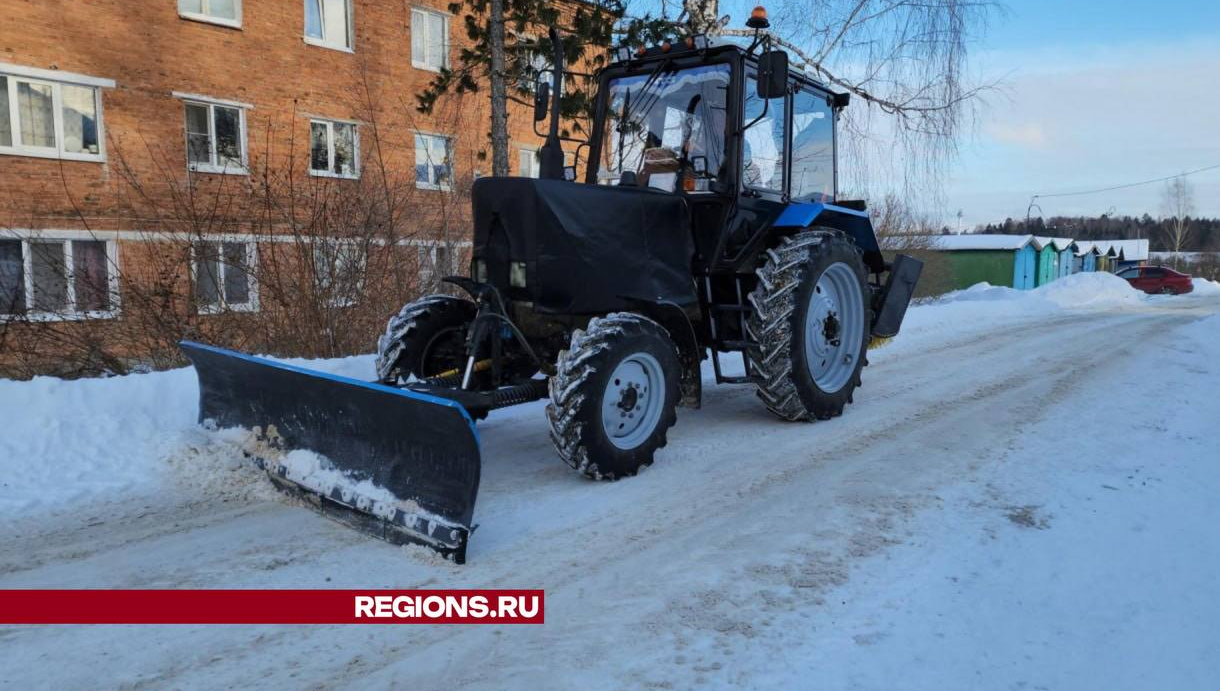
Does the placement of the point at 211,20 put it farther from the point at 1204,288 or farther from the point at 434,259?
the point at 1204,288

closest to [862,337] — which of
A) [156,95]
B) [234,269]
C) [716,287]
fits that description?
[716,287]

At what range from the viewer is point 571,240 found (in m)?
4.50

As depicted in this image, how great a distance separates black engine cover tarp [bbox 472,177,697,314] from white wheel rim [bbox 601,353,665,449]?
488 mm

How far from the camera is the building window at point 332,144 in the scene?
16250 mm

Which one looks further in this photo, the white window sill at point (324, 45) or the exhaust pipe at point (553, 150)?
the white window sill at point (324, 45)

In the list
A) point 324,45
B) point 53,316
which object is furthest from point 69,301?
point 324,45

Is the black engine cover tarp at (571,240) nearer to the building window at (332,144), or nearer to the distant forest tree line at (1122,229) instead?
the building window at (332,144)

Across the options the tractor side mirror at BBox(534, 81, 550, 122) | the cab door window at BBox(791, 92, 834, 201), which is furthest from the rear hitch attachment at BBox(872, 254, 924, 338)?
the tractor side mirror at BBox(534, 81, 550, 122)

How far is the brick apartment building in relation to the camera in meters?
7.44

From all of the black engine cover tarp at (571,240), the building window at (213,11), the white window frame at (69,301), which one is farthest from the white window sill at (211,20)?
the black engine cover tarp at (571,240)

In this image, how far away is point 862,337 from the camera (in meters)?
6.34

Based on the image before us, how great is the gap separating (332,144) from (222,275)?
934cm

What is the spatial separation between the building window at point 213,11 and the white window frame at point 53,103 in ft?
6.44

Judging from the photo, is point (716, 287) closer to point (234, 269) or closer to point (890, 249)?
point (234, 269)
